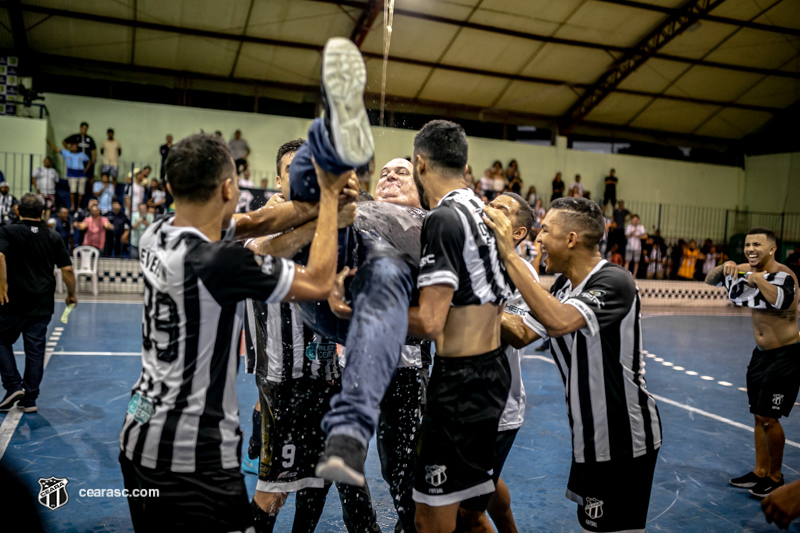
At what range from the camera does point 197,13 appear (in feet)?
50.2

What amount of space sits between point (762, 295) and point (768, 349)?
1.52 feet

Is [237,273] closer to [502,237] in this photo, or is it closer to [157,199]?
[502,237]

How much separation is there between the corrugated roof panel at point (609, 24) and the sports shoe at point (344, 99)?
15.9 meters

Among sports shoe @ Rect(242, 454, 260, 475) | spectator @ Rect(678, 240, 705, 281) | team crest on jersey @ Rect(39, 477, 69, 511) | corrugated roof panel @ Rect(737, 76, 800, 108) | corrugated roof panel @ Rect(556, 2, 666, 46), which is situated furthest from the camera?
corrugated roof panel @ Rect(737, 76, 800, 108)

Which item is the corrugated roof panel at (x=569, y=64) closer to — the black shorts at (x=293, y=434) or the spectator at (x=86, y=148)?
the spectator at (x=86, y=148)

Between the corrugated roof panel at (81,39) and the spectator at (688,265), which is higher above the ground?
the corrugated roof panel at (81,39)

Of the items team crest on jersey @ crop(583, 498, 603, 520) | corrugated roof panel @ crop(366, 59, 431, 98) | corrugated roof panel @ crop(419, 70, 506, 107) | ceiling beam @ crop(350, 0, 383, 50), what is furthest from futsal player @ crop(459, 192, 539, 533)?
corrugated roof panel @ crop(419, 70, 506, 107)

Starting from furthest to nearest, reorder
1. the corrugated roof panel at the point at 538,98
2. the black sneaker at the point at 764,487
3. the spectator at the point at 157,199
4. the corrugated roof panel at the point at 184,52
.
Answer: the corrugated roof panel at the point at 538,98 < the corrugated roof panel at the point at 184,52 < the spectator at the point at 157,199 < the black sneaker at the point at 764,487

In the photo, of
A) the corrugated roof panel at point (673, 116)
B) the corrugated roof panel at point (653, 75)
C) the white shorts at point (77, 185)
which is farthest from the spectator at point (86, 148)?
the corrugated roof panel at point (673, 116)

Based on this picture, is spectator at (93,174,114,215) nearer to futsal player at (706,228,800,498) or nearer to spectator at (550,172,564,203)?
spectator at (550,172,564,203)

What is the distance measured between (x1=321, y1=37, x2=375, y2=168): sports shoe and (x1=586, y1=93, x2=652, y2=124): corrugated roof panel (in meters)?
19.9

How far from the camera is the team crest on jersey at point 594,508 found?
2.89 m

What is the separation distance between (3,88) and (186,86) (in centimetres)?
481

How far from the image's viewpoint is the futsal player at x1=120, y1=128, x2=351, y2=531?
2.13 metres
